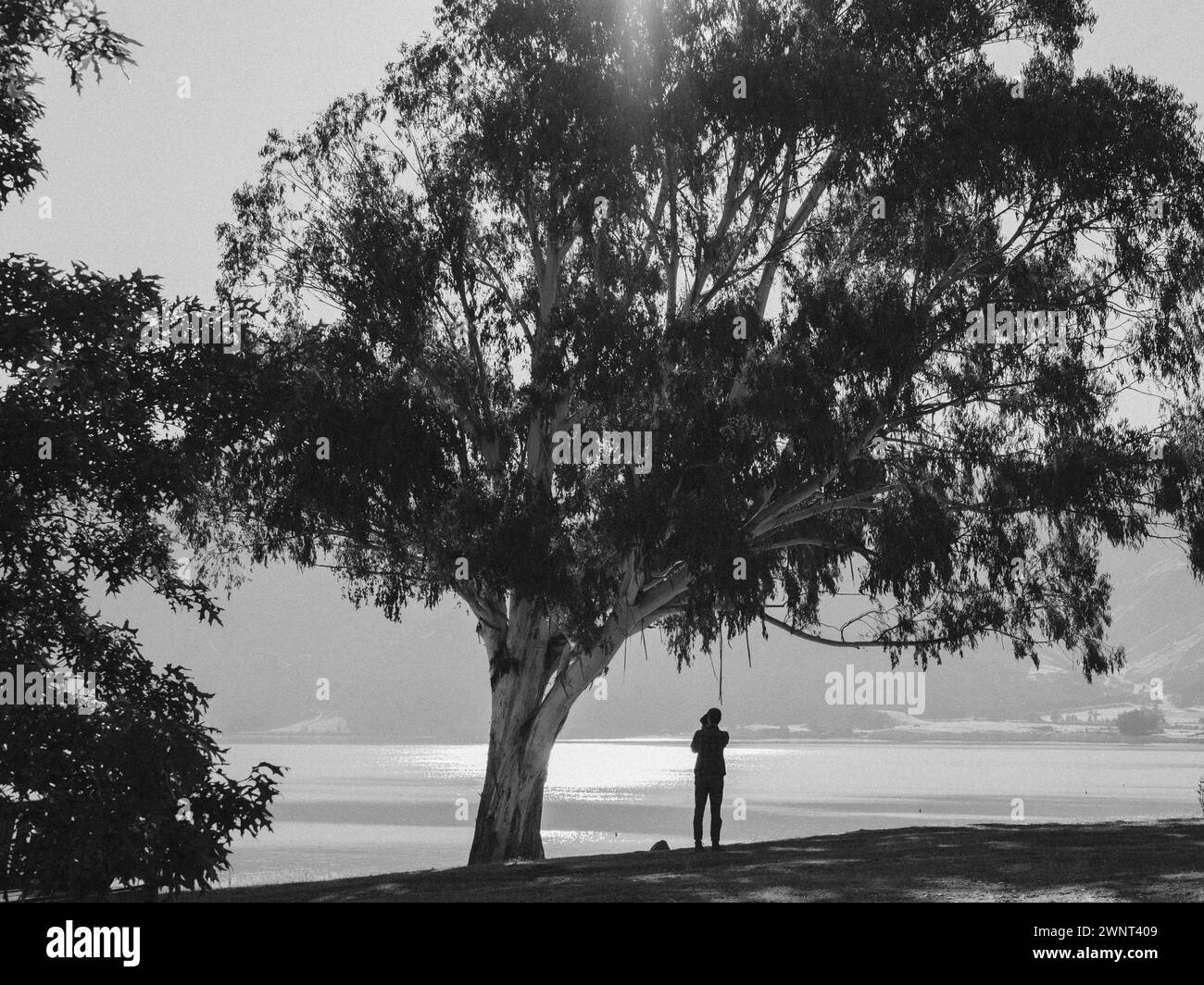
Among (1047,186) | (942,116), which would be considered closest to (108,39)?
(942,116)

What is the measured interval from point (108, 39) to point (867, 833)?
1313 centimetres

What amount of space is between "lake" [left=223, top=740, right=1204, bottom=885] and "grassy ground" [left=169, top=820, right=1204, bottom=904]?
776 cm

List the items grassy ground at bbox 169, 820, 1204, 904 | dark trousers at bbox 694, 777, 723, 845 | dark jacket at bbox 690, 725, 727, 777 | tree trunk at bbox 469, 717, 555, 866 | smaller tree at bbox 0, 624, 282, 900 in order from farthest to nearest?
tree trunk at bbox 469, 717, 555, 866, dark trousers at bbox 694, 777, 723, 845, dark jacket at bbox 690, 725, 727, 777, grassy ground at bbox 169, 820, 1204, 904, smaller tree at bbox 0, 624, 282, 900

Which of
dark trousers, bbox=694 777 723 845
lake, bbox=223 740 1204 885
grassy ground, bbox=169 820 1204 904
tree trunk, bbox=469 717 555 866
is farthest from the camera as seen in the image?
lake, bbox=223 740 1204 885

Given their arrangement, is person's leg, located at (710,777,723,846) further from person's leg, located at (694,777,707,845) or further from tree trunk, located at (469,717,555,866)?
tree trunk, located at (469,717,555,866)

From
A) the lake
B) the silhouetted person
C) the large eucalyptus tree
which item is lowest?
the lake

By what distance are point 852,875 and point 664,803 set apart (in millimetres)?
84524

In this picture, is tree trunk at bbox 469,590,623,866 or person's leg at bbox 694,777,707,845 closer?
person's leg at bbox 694,777,707,845

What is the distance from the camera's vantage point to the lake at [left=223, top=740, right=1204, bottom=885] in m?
52.8

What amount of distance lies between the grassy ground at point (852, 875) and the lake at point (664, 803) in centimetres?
776

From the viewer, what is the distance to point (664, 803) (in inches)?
3718

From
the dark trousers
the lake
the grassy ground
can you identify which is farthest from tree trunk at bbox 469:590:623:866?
the lake

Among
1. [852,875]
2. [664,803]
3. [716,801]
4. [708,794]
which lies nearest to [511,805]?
[708,794]
